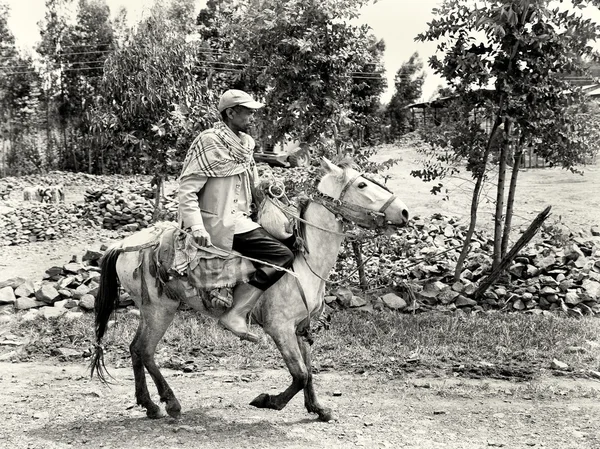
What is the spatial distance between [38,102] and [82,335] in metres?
24.2

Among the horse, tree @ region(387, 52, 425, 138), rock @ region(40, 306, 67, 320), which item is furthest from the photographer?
tree @ region(387, 52, 425, 138)

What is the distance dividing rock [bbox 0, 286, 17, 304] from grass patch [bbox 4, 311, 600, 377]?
1.05 metres

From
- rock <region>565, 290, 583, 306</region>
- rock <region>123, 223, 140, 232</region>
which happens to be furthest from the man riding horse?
rock <region>123, 223, 140, 232</region>

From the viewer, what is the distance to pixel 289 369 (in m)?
5.14

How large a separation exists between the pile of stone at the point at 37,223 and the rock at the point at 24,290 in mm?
6672

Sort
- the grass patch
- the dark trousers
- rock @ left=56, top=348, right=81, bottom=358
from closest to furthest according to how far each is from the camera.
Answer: the dark trousers
the grass patch
rock @ left=56, top=348, right=81, bottom=358

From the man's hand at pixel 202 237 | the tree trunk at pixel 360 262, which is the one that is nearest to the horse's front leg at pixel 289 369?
the man's hand at pixel 202 237

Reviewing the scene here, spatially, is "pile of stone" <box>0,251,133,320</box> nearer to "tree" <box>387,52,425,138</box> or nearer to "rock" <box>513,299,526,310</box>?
"rock" <box>513,299,526,310</box>

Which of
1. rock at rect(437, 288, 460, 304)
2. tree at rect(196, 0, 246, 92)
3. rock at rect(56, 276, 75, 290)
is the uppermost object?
tree at rect(196, 0, 246, 92)

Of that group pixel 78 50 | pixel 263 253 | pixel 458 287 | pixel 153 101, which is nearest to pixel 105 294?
pixel 263 253

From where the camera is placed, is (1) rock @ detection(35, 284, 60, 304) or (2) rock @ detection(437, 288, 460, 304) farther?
(1) rock @ detection(35, 284, 60, 304)

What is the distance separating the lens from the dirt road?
4.95 metres

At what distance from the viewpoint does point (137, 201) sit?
18641 millimetres

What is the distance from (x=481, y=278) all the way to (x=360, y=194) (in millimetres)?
5684
